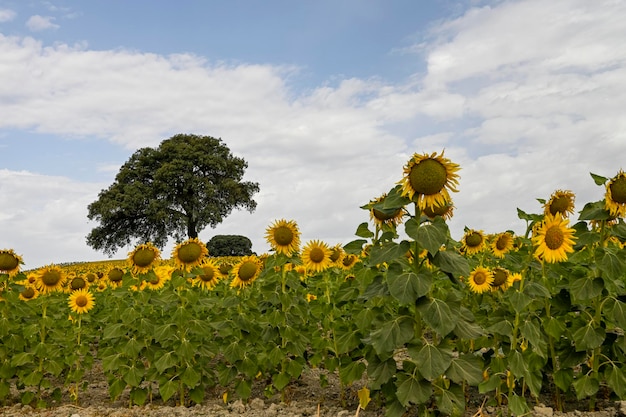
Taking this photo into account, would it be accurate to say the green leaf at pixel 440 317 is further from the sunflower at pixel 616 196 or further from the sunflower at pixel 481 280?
the sunflower at pixel 481 280

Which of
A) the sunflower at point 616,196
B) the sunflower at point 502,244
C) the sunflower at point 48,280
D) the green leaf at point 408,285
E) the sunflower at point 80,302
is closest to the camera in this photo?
the green leaf at point 408,285

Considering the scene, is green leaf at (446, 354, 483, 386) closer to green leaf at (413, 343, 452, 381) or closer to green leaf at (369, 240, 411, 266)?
green leaf at (413, 343, 452, 381)

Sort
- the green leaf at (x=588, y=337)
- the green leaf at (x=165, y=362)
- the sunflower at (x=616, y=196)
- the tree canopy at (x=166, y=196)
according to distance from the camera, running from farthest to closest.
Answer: the tree canopy at (x=166, y=196) → the green leaf at (x=165, y=362) → the green leaf at (x=588, y=337) → the sunflower at (x=616, y=196)

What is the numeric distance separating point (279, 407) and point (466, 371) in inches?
96.0

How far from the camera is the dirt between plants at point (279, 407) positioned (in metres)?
5.63

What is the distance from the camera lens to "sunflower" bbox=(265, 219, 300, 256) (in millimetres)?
6098

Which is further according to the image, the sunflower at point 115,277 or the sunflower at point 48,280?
the sunflower at point 115,277

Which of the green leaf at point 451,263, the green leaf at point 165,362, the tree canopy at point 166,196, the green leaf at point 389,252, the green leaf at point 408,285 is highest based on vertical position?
the tree canopy at point 166,196

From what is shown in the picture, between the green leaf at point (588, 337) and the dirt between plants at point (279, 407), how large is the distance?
732 mm

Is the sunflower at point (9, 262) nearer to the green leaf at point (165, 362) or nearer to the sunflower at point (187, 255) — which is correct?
the sunflower at point (187, 255)

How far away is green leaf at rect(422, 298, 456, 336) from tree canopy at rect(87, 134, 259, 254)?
3968 centimetres

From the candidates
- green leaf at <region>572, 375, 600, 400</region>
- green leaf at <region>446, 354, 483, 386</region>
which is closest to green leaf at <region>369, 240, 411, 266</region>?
green leaf at <region>446, 354, 483, 386</region>

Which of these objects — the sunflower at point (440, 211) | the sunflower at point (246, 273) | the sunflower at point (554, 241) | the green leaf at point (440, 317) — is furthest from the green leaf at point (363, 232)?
the sunflower at point (246, 273)

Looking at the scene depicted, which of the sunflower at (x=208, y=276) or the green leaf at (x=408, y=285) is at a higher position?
the sunflower at (x=208, y=276)
